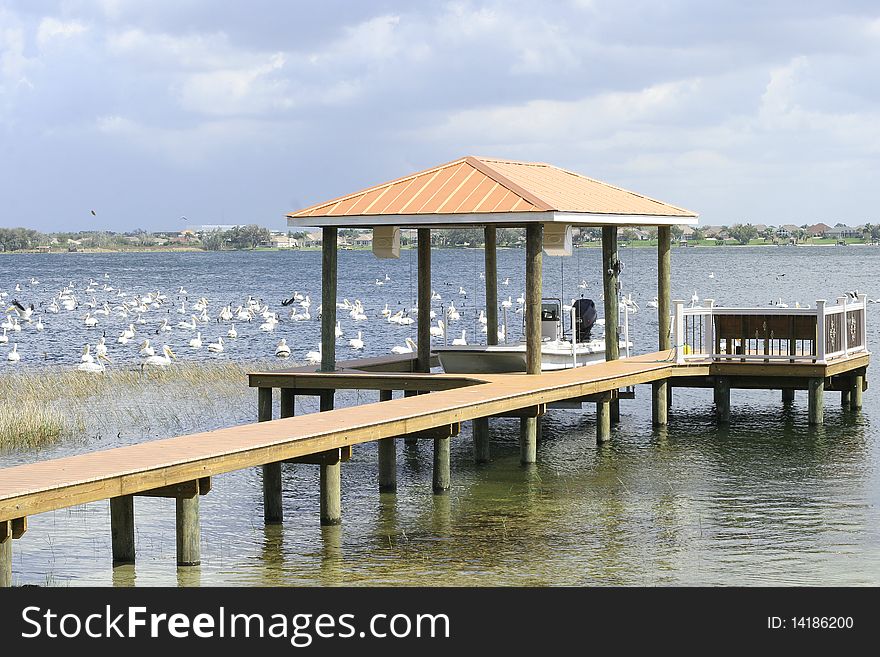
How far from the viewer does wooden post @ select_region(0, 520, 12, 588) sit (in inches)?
460

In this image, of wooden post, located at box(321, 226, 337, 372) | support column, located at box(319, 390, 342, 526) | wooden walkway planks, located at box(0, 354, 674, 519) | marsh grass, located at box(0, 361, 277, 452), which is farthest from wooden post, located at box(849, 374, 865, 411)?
support column, located at box(319, 390, 342, 526)

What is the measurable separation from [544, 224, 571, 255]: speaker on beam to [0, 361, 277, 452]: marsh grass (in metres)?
6.63

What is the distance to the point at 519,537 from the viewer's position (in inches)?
611

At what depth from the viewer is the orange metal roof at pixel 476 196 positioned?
20.9m

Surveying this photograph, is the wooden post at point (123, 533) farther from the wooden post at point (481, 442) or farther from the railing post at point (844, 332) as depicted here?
the railing post at point (844, 332)

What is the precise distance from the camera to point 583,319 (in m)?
25.0

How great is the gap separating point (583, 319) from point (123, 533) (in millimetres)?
12496

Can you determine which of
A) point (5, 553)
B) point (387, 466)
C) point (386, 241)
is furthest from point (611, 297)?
point (5, 553)

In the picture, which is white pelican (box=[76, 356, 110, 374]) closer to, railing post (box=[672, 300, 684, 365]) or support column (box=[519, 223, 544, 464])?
support column (box=[519, 223, 544, 464])

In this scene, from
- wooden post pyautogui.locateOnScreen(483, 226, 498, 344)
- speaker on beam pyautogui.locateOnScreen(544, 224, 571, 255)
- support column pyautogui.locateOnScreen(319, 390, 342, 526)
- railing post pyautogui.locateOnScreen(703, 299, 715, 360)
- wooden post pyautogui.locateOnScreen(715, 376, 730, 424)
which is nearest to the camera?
support column pyautogui.locateOnScreen(319, 390, 342, 526)

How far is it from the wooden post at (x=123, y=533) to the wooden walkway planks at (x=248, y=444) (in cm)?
55

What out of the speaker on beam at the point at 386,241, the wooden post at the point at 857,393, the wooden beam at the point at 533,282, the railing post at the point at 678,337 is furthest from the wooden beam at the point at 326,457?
the wooden post at the point at 857,393
